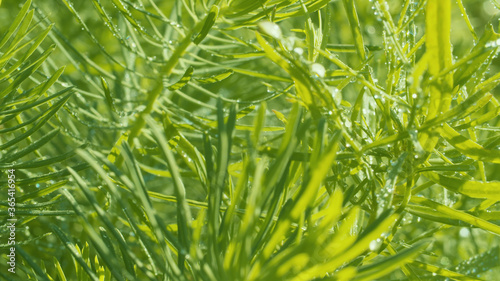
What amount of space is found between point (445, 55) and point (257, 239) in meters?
0.12

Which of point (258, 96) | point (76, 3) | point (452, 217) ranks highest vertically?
point (76, 3)

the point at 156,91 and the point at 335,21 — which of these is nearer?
the point at 156,91

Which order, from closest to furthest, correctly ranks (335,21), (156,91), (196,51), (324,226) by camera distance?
1. (324,226)
2. (156,91)
3. (196,51)
4. (335,21)

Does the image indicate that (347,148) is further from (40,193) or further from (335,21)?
(335,21)

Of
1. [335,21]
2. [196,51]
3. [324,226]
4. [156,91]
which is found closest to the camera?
[324,226]

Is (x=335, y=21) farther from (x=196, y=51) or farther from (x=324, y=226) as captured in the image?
(x=324, y=226)

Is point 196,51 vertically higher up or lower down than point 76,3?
lower down

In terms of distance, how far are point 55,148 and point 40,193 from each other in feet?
0.72

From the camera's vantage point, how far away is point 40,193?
0.32 meters

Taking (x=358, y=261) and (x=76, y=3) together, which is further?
(x=76, y=3)

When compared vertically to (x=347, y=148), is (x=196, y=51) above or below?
above

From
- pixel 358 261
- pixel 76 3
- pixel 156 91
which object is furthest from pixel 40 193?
pixel 76 3

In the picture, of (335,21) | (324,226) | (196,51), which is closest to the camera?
(324,226)

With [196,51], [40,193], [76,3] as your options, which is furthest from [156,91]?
[76,3]
